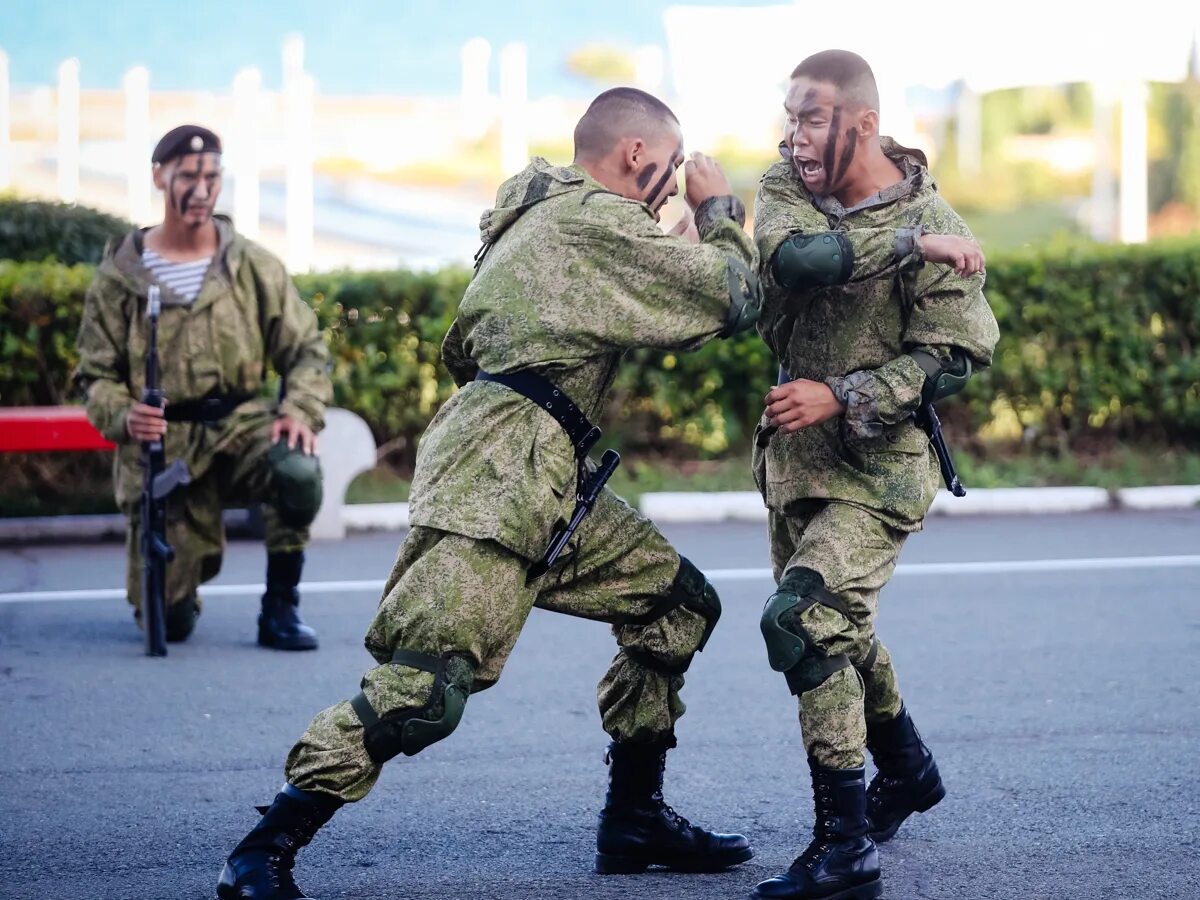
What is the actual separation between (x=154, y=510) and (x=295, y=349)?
82cm

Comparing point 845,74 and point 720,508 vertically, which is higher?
point 845,74

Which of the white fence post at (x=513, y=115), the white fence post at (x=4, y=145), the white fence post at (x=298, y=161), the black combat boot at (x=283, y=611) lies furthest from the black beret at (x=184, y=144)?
the white fence post at (x=513, y=115)

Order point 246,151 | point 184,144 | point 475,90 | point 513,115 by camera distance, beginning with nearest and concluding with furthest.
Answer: point 184,144, point 246,151, point 513,115, point 475,90

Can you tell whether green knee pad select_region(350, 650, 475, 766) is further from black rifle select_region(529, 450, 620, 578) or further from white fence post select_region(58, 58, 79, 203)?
white fence post select_region(58, 58, 79, 203)

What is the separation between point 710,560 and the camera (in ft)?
28.1

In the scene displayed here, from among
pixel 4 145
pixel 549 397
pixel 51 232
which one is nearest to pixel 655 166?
pixel 549 397

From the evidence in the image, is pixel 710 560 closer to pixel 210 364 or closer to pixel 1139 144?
pixel 210 364

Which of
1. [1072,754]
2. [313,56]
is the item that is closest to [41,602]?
[1072,754]

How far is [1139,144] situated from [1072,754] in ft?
55.6

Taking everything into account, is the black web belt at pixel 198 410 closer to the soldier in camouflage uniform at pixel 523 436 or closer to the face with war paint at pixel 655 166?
the soldier in camouflage uniform at pixel 523 436

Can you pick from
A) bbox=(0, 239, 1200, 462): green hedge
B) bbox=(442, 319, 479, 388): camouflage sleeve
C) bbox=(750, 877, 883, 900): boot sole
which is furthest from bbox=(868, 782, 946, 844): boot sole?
bbox=(0, 239, 1200, 462): green hedge

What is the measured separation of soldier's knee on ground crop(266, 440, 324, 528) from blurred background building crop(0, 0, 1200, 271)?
10.5 m

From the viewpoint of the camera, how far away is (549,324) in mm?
3725

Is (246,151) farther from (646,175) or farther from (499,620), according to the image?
(499,620)
